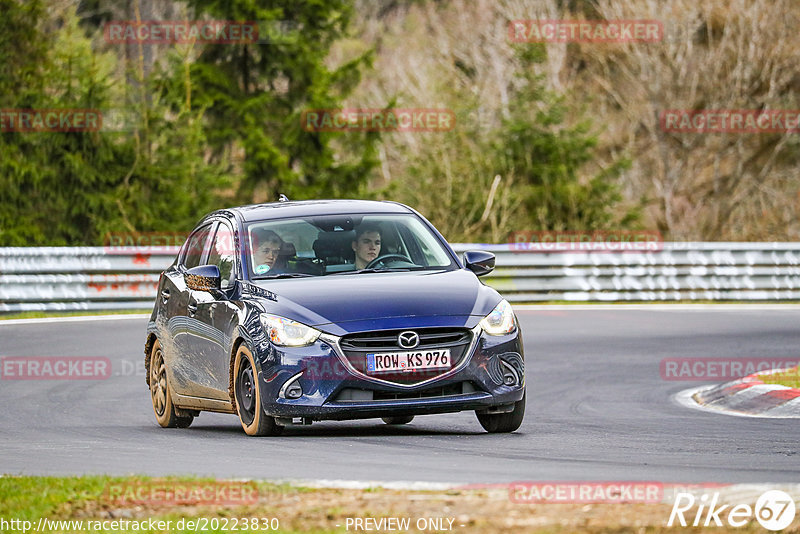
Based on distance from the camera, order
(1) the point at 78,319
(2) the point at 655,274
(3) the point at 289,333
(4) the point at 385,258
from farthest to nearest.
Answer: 1. (2) the point at 655,274
2. (1) the point at 78,319
3. (4) the point at 385,258
4. (3) the point at 289,333

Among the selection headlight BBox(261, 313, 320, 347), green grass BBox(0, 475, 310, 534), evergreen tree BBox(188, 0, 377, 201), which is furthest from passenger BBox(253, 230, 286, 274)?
evergreen tree BBox(188, 0, 377, 201)

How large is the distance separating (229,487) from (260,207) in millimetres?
4721

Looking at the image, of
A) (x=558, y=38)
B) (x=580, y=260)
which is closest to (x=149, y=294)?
(x=580, y=260)

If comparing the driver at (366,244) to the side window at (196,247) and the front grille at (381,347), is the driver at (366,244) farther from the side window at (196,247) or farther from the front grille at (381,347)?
the side window at (196,247)

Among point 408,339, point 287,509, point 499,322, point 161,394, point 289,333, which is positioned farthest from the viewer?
point 161,394

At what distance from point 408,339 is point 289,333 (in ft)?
2.58

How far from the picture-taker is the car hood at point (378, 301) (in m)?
9.76

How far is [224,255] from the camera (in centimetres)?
1138

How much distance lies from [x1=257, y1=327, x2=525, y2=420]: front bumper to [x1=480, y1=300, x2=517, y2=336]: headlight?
0.09 meters

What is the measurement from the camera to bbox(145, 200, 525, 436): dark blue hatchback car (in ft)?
32.0

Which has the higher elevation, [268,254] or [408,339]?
[268,254]

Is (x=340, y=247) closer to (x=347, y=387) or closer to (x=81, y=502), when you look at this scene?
(x=347, y=387)

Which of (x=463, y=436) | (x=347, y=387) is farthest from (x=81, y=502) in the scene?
(x=463, y=436)

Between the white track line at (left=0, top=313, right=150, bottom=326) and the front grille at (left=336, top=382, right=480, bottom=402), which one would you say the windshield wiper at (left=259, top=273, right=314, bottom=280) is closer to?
the front grille at (left=336, top=382, right=480, bottom=402)
